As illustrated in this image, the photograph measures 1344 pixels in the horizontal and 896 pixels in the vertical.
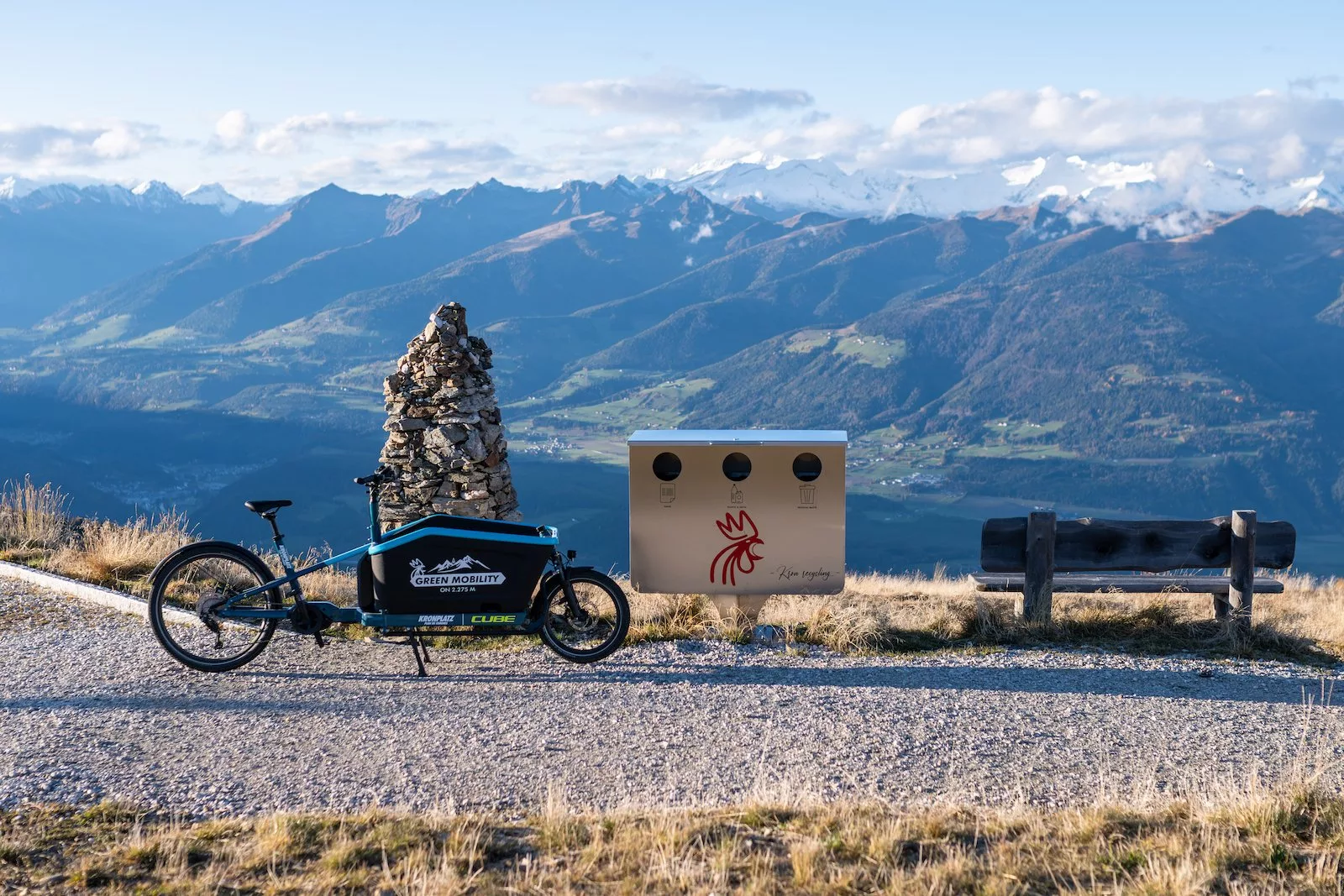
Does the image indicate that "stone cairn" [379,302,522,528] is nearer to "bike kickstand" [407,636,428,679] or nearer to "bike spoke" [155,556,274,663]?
"bike spoke" [155,556,274,663]

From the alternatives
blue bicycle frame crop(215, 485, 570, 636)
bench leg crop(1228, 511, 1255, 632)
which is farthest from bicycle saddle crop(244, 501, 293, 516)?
bench leg crop(1228, 511, 1255, 632)

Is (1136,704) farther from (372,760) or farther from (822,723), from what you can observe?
(372,760)

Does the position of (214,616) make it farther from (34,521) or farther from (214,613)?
(34,521)

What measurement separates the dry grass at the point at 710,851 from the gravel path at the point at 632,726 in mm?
309

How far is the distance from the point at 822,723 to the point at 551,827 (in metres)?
2.01

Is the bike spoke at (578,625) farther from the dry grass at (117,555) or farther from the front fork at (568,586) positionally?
the dry grass at (117,555)

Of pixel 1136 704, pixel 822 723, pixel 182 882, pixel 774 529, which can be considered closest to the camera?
pixel 182 882

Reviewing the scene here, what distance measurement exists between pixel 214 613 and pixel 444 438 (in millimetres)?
4115

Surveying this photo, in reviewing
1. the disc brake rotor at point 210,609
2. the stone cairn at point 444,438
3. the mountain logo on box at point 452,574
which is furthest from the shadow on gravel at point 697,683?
the stone cairn at point 444,438

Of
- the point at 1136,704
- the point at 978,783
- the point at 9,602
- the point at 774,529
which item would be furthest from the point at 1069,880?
the point at 9,602

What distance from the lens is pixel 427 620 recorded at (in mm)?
6930

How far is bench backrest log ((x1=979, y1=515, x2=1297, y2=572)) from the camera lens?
7.98 metres

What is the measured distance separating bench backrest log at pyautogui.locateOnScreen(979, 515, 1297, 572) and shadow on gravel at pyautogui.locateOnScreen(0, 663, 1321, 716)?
1.15 metres

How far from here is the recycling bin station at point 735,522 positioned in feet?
26.1
